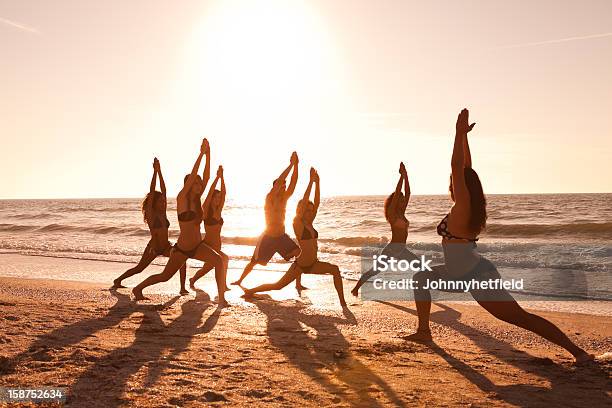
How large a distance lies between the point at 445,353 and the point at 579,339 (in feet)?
8.03

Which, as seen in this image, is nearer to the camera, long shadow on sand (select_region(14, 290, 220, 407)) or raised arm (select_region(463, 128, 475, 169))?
long shadow on sand (select_region(14, 290, 220, 407))

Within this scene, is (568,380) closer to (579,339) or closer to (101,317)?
(579,339)

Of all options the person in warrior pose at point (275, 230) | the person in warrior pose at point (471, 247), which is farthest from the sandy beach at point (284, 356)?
the person in warrior pose at point (275, 230)

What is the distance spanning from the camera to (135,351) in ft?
19.1

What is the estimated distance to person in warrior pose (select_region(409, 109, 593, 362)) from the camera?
5.38m

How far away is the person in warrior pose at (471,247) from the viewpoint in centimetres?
538

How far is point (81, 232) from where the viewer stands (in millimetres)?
35812

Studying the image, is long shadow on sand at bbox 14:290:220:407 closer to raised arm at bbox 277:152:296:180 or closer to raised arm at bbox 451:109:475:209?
raised arm at bbox 277:152:296:180

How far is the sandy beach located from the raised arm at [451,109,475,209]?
1731 mm

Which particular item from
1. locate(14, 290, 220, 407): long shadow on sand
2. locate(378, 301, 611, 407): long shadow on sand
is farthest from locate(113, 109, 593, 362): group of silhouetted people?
locate(14, 290, 220, 407): long shadow on sand

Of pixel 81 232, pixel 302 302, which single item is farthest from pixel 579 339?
pixel 81 232

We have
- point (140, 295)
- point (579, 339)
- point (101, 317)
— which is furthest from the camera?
point (140, 295)

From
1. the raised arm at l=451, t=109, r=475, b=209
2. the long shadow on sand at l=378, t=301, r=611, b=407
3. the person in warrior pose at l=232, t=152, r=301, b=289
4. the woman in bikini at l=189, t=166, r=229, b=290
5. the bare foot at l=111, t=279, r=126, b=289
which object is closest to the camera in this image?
the long shadow on sand at l=378, t=301, r=611, b=407

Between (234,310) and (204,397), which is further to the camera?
(234,310)
